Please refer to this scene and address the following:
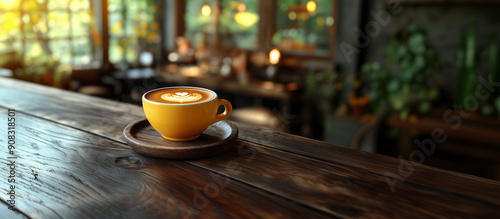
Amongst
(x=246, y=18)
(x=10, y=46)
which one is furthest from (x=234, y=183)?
(x=10, y=46)

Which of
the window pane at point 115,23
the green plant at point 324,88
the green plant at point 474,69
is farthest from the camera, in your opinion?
the window pane at point 115,23

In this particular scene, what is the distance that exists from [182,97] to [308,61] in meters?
3.78

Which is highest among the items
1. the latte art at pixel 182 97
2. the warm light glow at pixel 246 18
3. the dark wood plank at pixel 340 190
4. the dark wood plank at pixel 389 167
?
the warm light glow at pixel 246 18

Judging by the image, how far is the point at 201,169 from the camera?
0.74 m

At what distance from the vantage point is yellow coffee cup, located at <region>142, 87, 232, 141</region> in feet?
2.59

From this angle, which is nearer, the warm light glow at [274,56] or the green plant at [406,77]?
the green plant at [406,77]

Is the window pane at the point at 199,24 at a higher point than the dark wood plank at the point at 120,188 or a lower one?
Result: higher

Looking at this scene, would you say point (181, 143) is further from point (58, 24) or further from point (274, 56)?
point (58, 24)

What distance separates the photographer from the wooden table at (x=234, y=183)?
0.59 metres

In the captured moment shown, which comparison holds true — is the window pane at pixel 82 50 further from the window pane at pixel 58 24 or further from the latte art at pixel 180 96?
the latte art at pixel 180 96

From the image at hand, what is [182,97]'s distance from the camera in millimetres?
840

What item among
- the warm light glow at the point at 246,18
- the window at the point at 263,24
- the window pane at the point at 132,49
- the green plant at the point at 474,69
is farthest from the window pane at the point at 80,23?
the green plant at the point at 474,69

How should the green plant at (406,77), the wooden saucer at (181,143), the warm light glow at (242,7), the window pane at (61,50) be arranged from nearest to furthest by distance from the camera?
the wooden saucer at (181,143) → the green plant at (406,77) → the warm light glow at (242,7) → the window pane at (61,50)

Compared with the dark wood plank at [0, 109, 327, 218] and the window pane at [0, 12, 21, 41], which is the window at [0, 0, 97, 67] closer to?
the window pane at [0, 12, 21, 41]
